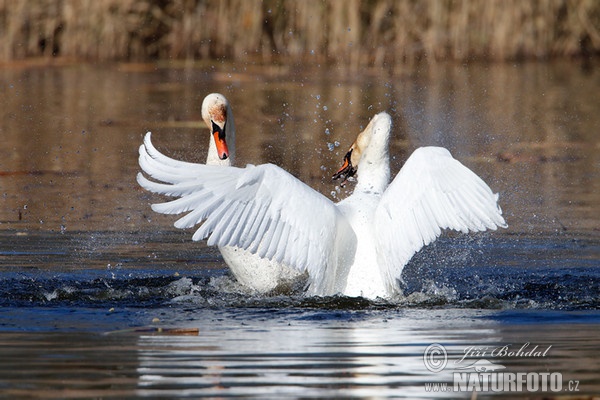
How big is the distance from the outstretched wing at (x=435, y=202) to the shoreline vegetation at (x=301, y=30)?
13.1 meters

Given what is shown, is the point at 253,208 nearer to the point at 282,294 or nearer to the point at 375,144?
the point at 282,294

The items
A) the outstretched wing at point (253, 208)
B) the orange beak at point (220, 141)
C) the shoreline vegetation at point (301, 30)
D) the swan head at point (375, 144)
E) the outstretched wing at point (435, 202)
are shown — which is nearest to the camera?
the outstretched wing at point (253, 208)

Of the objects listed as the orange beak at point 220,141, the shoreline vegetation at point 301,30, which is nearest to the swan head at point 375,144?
the orange beak at point 220,141

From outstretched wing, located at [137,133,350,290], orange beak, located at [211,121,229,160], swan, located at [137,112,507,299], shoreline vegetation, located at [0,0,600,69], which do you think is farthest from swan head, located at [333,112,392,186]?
shoreline vegetation, located at [0,0,600,69]

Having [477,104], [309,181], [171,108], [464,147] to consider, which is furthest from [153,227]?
[477,104]

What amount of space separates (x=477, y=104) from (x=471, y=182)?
1043 centimetres

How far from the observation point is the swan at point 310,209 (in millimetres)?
6594

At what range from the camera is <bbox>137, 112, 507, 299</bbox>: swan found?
6.59m

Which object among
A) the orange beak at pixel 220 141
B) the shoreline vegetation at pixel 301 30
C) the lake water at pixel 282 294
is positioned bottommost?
the lake water at pixel 282 294

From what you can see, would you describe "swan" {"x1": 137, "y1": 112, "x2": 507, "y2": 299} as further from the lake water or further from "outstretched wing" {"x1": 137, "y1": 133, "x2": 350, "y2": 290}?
the lake water

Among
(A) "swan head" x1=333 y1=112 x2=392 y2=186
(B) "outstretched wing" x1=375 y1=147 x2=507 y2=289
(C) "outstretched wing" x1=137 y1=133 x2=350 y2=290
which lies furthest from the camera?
(A) "swan head" x1=333 y1=112 x2=392 y2=186

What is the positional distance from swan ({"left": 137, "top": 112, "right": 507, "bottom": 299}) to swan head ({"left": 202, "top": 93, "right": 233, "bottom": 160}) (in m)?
1.53

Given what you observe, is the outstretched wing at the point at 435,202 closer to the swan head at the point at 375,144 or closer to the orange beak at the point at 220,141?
the swan head at the point at 375,144

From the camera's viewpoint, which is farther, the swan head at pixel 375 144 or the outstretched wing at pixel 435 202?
the swan head at pixel 375 144
